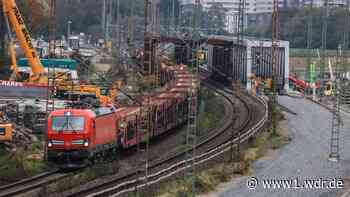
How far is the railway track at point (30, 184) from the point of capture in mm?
18719

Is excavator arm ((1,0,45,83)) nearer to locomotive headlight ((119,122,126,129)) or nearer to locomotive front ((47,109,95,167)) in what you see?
locomotive headlight ((119,122,126,129))

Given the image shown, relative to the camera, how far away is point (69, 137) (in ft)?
71.3

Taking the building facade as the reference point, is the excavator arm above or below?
below

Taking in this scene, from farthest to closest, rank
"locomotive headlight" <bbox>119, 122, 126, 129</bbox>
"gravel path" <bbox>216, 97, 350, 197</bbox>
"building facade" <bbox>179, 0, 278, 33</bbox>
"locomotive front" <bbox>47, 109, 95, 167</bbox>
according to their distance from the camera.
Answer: "building facade" <bbox>179, 0, 278, 33</bbox> < "locomotive headlight" <bbox>119, 122, 126, 129</bbox> < "locomotive front" <bbox>47, 109, 95, 167</bbox> < "gravel path" <bbox>216, 97, 350, 197</bbox>

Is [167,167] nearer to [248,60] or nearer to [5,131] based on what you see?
[5,131]

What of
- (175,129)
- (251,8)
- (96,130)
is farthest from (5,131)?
(251,8)

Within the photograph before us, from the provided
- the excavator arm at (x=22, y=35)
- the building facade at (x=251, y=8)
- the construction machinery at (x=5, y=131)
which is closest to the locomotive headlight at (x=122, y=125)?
the construction machinery at (x=5, y=131)

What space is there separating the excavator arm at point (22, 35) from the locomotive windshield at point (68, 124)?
16.0 m

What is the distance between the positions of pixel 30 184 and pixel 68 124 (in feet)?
7.94

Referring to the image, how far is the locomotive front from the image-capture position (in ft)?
71.2

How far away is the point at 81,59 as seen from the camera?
2101 inches

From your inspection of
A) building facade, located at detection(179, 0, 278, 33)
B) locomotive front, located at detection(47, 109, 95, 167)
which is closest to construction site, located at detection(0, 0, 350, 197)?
locomotive front, located at detection(47, 109, 95, 167)

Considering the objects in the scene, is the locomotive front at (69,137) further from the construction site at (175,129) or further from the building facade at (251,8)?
the building facade at (251,8)

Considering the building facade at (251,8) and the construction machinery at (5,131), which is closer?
the construction machinery at (5,131)
